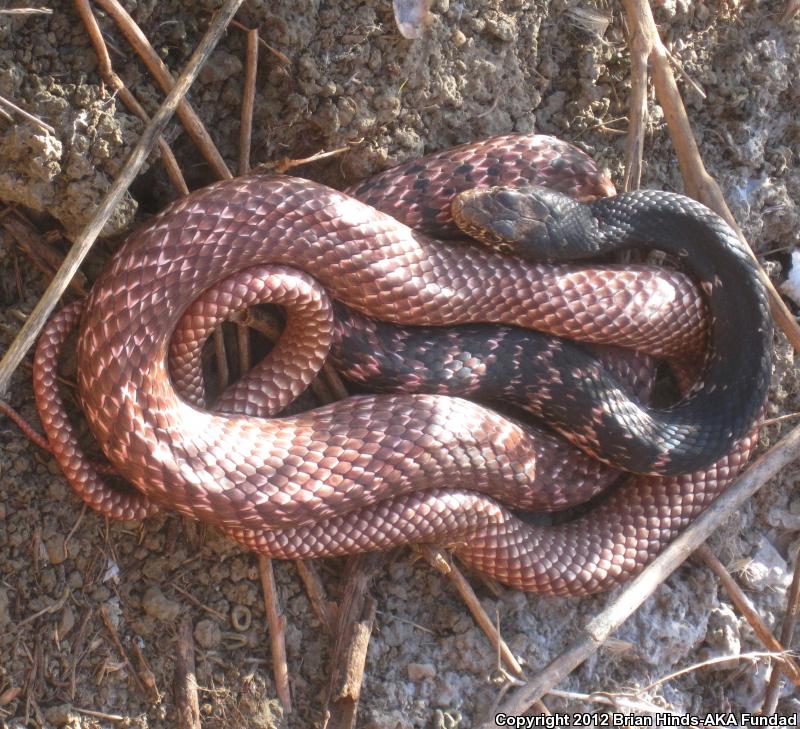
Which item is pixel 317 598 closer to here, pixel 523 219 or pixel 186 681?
pixel 186 681

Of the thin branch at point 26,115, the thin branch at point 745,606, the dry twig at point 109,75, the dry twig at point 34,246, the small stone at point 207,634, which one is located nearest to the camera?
the thin branch at point 26,115

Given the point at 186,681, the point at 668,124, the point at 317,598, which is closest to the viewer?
the point at 186,681

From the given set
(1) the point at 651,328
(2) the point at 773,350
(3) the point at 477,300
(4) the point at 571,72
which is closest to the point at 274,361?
(3) the point at 477,300

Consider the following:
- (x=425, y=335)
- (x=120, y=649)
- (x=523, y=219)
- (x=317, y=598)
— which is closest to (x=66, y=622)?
(x=120, y=649)

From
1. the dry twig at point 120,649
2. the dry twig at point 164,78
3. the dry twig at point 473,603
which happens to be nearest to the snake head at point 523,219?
the dry twig at point 164,78

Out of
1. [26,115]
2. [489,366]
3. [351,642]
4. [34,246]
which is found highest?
[26,115]

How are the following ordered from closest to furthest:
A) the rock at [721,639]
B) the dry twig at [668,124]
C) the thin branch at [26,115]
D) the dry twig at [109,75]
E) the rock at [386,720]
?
the thin branch at [26,115]
the dry twig at [109,75]
the rock at [386,720]
the dry twig at [668,124]
the rock at [721,639]

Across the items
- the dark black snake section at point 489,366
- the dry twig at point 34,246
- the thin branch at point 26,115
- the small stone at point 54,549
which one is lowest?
the small stone at point 54,549

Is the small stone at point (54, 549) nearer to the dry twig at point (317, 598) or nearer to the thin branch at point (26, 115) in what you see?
the dry twig at point (317, 598)
